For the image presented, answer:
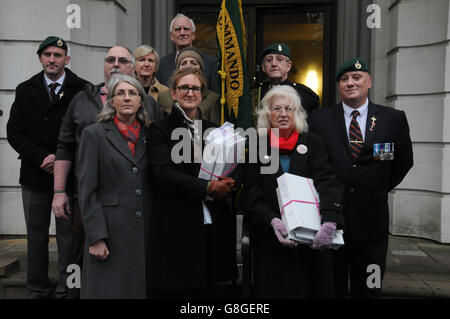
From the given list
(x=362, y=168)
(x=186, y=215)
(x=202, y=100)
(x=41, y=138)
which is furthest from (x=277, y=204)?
(x=41, y=138)

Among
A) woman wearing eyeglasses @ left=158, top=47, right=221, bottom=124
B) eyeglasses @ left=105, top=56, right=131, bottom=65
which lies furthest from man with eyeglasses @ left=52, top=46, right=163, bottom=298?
woman wearing eyeglasses @ left=158, top=47, right=221, bottom=124

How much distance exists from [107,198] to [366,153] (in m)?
1.89

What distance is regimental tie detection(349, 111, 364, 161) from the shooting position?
3.17m

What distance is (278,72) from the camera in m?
3.65

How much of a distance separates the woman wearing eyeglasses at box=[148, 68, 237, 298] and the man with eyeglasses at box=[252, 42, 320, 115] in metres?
0.89

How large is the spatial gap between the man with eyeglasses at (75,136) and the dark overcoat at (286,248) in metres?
1.05

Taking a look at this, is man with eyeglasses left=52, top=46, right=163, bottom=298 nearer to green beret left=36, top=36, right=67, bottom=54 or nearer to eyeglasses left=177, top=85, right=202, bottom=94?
eyeglasses left=177, top=85, right=202, bottom=94

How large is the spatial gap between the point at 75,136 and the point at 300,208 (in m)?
1.78

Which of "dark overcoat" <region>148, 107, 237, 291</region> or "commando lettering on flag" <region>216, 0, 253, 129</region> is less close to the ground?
"commando lettering on flag" <region>216, 0, 253, 129</region>

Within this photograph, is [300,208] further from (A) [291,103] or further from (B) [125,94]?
(B) [125,94]

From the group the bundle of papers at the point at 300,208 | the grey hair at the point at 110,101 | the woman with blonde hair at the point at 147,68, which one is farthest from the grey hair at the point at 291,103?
the woman with blonde hair at the point at 147,68

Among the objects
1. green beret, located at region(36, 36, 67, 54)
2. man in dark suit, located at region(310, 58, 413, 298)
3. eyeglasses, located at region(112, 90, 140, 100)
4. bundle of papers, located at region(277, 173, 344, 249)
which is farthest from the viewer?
green beret, located at region(36, 36, 67, 54)
